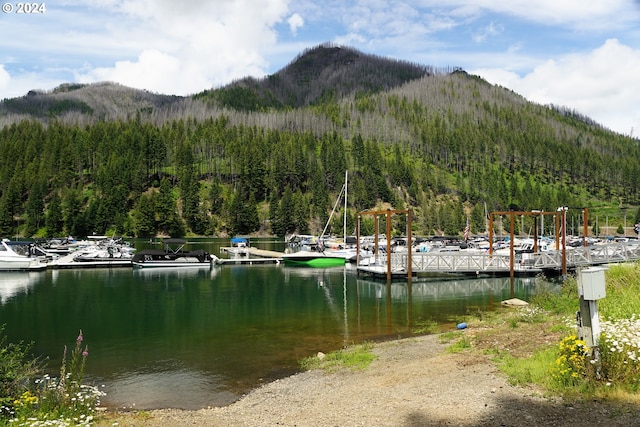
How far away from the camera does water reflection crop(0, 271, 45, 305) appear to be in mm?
39906

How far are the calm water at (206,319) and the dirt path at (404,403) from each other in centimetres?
209

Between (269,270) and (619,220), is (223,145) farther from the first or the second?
(619,220)

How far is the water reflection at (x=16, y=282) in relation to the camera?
3991cm

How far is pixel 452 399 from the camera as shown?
11305 mm

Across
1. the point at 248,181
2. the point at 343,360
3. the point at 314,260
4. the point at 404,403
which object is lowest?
the point at 343,360

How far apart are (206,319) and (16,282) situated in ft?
94.1

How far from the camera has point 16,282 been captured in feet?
154

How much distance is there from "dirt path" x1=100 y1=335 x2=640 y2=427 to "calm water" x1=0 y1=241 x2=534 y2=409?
2.09m

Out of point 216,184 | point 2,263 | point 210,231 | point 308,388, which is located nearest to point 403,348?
point 308,388

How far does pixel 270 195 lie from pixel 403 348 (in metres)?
132

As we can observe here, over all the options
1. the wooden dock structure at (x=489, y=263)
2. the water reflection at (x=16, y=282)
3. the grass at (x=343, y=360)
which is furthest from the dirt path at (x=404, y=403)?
the wooden dock structure at (x=489, y=263)

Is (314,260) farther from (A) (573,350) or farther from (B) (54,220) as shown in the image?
(B) (54,220)

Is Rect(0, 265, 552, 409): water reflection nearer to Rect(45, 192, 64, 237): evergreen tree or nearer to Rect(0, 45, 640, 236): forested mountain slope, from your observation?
Rect(45, 192, 64, 237): evergreen tree

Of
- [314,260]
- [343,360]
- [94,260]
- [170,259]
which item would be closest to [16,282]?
[94,260]
